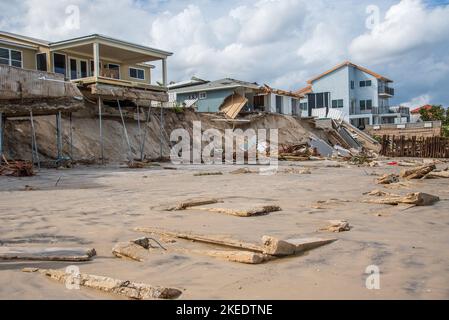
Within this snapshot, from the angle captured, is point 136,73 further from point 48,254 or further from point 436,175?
point 48,254

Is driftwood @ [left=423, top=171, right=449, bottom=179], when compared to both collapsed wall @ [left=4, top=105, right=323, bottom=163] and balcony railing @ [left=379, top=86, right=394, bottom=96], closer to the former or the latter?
collapsed wall @ [left=4, top=105, right=323, bottom=163]

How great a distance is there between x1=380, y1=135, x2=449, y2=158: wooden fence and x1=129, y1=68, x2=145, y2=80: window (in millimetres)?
19380

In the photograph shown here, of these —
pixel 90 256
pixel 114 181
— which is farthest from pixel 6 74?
pixel 90 256

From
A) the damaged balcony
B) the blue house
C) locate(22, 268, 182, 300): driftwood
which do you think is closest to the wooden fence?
the blue house

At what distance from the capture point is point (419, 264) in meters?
4.42

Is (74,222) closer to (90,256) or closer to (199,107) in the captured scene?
(90,256)

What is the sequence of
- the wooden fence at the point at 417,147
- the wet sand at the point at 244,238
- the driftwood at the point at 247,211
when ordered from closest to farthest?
the wet sand at the point at 244,238
the driftwood at the point at 247,211
the wooden fence at the point at 417,147

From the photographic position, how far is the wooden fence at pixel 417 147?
33.6 metres

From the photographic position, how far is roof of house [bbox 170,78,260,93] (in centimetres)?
4103

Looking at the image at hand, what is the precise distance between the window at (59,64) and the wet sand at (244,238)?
18255 millimetres

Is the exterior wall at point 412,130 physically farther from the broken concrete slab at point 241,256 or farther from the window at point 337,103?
the broken concrete slab at point 241,256

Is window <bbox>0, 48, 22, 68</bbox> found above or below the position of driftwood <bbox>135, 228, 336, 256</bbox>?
above

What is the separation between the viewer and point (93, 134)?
1017 inches

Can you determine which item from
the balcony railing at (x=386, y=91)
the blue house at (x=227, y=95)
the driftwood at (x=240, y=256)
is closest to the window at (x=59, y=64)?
the blue house at (x=227, y=95)
